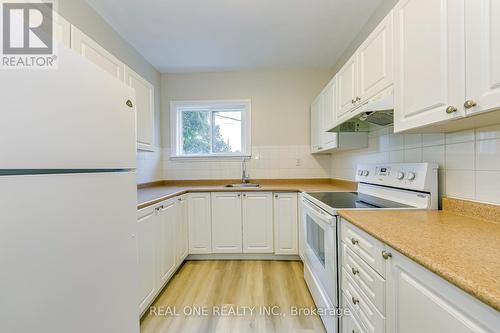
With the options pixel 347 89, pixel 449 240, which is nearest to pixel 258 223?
pixel 347 89

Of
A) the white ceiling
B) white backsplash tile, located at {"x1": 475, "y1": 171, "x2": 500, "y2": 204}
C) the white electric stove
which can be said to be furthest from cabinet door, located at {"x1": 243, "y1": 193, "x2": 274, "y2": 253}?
white backsplash tile, located at {"x1": 475, "y1": 171, "x2": 500, "y2": 204}

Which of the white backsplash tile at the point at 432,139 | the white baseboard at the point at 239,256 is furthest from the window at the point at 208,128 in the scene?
the white backsplash tile at the point at 432,139

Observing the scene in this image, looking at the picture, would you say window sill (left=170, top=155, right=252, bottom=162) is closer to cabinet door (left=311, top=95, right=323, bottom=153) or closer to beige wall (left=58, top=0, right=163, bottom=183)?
beige wall (left=58, top=0, right=163, bottom=183)

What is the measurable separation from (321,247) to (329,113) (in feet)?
4.48

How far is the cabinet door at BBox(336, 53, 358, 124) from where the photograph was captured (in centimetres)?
182

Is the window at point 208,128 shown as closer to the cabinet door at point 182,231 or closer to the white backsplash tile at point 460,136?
the cabinet door at point 182,231

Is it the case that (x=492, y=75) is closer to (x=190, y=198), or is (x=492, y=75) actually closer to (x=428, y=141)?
(x=428, y=141)

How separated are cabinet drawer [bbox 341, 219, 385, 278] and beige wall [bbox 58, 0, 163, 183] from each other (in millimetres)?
2299

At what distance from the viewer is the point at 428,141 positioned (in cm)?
145

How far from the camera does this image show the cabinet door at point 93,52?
1.37m

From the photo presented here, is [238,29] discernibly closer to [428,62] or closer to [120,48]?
[120,48]

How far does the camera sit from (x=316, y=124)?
2.95 metres

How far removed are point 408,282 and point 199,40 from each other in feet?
8.71

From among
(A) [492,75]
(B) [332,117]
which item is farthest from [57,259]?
(B) [332,117]
